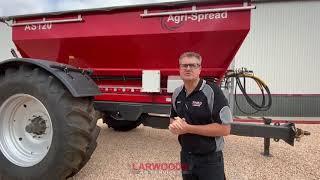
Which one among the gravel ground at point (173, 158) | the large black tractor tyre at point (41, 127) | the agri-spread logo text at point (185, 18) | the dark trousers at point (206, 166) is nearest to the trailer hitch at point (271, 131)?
the gravel ground at point (173, 158)

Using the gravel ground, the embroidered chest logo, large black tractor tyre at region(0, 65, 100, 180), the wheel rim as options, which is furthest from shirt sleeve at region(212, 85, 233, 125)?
the wheel rim

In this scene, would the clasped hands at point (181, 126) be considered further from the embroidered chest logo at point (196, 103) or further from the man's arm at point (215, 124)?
the embroidered chest logo at point (196, 103)

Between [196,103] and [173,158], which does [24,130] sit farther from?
[196,103]

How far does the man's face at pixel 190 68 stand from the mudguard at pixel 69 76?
1.53 m

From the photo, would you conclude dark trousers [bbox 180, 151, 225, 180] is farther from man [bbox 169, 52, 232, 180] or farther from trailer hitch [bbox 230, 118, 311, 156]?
trailer hitch [bbox 230, 118, 311, 156]

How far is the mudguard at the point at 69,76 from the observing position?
3.70m

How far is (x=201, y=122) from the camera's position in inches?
99.1

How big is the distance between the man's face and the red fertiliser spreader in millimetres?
1530

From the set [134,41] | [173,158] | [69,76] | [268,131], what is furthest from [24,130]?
[268,131]

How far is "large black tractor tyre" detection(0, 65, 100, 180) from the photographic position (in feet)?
11.8

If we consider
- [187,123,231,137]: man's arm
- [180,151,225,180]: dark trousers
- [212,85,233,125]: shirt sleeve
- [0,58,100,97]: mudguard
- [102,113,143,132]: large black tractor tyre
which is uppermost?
[0,58,100,97]: mudguard

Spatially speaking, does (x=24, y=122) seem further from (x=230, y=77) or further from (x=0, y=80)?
(x=230, y=77)

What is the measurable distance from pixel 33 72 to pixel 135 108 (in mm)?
1382

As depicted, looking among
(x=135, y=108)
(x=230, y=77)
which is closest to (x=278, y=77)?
(x=230, y=77)
